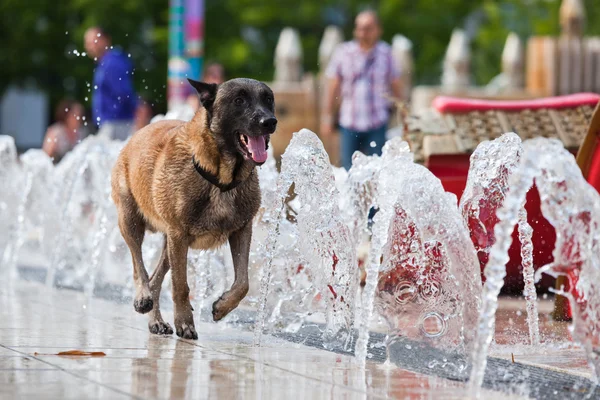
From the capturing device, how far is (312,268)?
Result: 7.96 m

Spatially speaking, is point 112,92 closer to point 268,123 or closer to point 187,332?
point 187,332

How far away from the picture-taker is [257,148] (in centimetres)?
716

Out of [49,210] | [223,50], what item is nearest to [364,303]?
[49,210]

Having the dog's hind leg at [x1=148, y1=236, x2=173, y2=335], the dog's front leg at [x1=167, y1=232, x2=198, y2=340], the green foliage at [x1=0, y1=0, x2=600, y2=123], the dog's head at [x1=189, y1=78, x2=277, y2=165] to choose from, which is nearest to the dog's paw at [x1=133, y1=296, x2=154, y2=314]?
the dog's hind leg at [x1=148, y1=236, x2=173, y2=335]

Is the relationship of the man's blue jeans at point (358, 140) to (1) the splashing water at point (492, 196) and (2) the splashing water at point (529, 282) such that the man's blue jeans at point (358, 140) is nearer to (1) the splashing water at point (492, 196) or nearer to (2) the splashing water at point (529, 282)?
(1) the splashing water at point (492, 196)

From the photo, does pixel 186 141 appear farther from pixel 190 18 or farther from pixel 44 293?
pixel 190 18

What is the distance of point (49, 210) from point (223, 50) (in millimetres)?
27405

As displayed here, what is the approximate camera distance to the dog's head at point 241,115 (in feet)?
23.4

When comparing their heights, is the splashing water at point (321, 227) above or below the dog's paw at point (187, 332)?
above

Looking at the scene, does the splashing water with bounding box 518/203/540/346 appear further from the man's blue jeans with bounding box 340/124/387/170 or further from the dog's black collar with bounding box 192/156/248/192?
the man's blue jeans with bounding box 340/124/387/170

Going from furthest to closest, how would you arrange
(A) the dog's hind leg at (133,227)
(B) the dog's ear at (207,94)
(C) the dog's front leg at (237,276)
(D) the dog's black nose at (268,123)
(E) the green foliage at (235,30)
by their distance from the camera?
1. (E) the green foliage at (235,30)
2. (A) the dog's hind leg at (133,227)
3. (B) the dog's ear at (207,94)
4. (C) the dog's front leg at (237,276)
5. (D) the dog's black nose at (268,123)

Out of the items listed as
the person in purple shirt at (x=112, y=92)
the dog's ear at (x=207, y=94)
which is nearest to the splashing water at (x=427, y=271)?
the dog's ear at (x=207, y=94)

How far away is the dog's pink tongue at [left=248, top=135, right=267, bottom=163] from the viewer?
23.4 ft

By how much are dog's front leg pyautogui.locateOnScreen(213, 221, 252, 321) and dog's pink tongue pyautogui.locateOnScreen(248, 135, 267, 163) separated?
45 cm
